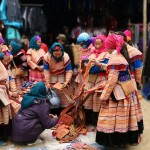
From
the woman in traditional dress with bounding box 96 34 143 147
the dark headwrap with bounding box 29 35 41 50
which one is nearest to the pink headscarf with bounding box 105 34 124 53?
the woman in traditional dress with bounding box 96 34 143 147

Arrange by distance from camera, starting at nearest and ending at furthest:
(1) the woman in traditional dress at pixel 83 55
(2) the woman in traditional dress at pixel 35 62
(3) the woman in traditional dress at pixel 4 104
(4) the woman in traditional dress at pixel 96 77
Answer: (3) the woman in traditional dress at pixel 4 104, (4) the woman in traditional dress at pixel 96 77, (1) the woman in traditional dress at pixel 83 55, (2) the woman in traditional dress at pixel 35 62

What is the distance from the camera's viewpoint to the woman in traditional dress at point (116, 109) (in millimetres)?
4398

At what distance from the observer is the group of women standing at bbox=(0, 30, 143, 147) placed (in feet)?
14.6

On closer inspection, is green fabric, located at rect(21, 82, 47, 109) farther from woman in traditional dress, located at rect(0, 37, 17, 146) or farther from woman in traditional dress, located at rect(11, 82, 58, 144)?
woman in traditional dress, located at rect(0, 37, 17, 146)

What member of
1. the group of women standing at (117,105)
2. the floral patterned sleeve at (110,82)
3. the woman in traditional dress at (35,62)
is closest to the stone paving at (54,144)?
the group of women standing at (117,105)

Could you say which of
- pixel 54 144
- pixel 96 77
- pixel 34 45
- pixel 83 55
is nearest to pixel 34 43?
pixel 34 45

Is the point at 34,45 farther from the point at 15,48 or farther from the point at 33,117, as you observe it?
the point at 33,117

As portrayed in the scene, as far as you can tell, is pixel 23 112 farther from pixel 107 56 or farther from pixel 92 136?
pixel 107 56

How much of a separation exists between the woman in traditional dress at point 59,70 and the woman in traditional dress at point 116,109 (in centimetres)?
130

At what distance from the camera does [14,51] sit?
640 cm

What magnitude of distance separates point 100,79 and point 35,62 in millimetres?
1495

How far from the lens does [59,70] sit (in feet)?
19.0

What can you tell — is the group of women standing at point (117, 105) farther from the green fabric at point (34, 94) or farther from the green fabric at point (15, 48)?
the green fabric at point (15, 48)

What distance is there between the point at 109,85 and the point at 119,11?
6.10 metres
